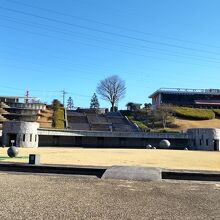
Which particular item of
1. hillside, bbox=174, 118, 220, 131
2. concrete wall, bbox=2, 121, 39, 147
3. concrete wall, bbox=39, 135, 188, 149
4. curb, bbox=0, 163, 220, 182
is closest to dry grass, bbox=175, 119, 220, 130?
hillside, bbox=174, 118, 220, 131

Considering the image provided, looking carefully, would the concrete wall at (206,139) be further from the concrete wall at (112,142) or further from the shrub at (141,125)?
the shrub at (141,125)

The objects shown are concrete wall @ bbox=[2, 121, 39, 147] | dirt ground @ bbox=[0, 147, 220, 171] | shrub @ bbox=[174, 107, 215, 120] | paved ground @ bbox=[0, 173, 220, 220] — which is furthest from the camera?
shrub @ bbox=[174, 107, 215, 120]

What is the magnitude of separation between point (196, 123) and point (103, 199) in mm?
72952

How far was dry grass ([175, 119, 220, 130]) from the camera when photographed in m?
76.5

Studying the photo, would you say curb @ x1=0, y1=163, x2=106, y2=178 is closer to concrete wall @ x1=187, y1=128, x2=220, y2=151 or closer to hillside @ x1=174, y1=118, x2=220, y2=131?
concrete wall @ x1=187, y1=128, x2=220, y2=151

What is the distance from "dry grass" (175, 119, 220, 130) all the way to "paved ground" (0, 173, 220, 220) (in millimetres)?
63078

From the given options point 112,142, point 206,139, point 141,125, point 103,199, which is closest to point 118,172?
point 103,199

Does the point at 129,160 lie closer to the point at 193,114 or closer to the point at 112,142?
the point at 112,142

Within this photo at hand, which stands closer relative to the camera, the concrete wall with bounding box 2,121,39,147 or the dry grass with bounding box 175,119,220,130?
the concrete wall with bounding box 2,121,39,147

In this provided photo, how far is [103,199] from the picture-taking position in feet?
32.1

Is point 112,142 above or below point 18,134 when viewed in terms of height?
below

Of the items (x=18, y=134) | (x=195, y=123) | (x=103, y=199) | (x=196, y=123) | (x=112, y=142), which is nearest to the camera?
(x=103, y=199)

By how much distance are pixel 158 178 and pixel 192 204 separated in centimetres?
410

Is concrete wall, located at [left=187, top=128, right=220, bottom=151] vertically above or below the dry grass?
below
